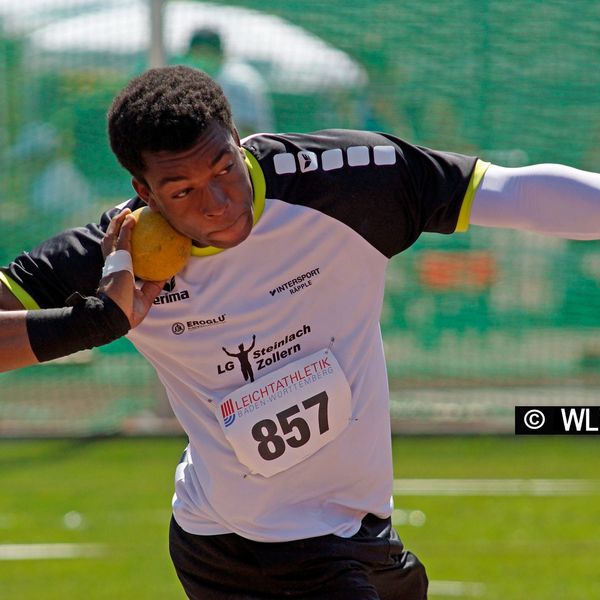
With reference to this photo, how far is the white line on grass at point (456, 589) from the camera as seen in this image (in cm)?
535

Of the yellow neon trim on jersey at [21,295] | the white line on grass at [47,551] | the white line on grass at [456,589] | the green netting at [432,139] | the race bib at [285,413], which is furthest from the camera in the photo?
the green netting at [432,139]

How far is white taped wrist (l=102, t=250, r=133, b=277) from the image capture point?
9.67ft

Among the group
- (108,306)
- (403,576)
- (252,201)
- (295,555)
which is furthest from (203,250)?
(403,576)

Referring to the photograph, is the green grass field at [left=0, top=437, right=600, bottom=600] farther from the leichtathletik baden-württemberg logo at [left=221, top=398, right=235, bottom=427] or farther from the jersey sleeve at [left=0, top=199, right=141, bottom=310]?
the jersey sleeve at [left=0, top=199, right=141, bottom=310]

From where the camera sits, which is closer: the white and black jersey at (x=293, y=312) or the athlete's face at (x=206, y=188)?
the athlete's face at (x=206, y=188)

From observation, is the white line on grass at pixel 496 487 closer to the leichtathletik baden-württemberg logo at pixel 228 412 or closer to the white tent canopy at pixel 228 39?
the white tent canopy at pixel 228 39

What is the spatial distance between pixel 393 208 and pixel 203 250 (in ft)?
1.59

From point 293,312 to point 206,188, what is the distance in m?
0.49

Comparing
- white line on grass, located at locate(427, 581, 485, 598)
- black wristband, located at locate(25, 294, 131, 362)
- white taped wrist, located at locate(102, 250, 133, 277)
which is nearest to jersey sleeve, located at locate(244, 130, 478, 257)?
white taped wrist, located at locate(102, 250, 133, 277)

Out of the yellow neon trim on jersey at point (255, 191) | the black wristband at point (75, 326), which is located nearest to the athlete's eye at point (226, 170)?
the yellow neon trim on jersey at point (255, 191)

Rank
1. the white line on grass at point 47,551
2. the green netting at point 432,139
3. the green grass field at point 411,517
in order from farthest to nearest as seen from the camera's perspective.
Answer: the green netting at point 432,139, the white line on grass at point 47,551, the green grass field at point 411,517

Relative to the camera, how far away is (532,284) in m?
9.09

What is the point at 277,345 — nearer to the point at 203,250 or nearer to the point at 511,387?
the point at 203,250

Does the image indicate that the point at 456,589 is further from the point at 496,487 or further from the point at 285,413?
the point at 285,413
